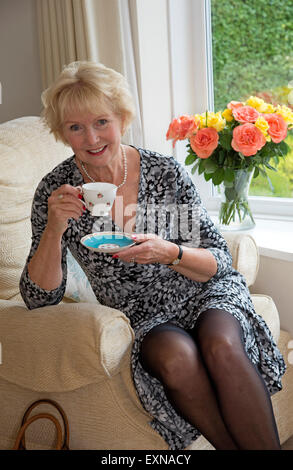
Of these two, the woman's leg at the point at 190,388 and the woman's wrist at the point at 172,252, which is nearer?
the woman's leg at the point at 190,388

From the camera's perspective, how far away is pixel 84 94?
1.64m

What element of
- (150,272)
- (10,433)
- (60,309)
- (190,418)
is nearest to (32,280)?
(60,309)

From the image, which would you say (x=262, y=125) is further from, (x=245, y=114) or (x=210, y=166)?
(x=210, y=166)

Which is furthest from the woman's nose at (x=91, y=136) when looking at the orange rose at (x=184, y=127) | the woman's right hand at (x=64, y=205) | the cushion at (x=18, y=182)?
the orange rose at (x=184, y=127)

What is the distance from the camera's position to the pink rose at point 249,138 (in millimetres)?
2082

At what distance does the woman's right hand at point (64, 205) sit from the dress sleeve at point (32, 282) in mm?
156

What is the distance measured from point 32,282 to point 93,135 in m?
0.47

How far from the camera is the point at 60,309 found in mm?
1630

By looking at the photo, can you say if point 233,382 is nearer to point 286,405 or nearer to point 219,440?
point 219,440

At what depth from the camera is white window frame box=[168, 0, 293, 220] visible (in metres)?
2.73

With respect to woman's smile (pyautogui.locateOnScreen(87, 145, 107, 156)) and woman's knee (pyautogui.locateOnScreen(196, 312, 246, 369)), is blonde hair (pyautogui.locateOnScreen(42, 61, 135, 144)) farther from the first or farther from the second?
woman's knee (pyautogui.locateOnScreen(196, 312, 246, 369))

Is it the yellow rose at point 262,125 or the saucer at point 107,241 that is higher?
the yellow rose at point 262,125

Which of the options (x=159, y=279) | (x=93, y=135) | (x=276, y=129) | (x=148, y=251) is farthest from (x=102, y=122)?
(x=276, y=129)

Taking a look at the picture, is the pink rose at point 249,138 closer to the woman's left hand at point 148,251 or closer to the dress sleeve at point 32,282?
the woman's left hand at point 148,251
